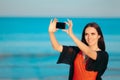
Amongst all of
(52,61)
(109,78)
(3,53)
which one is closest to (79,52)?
(109,78)

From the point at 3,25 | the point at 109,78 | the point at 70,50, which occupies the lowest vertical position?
the point at 109,78

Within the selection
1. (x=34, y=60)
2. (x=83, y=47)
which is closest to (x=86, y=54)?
(x=83, y=47)

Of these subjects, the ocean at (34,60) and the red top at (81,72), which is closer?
the red top at (81,72)

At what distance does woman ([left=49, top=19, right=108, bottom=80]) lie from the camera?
1616 mm

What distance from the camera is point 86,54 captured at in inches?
64.5

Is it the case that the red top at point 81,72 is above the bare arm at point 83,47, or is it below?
below

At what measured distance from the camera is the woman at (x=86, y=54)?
1.62 metres

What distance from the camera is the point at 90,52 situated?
1.62 m

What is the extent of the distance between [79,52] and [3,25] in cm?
900

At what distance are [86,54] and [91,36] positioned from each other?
9cm

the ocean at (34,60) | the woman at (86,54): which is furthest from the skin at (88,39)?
the ocean at (34,60)

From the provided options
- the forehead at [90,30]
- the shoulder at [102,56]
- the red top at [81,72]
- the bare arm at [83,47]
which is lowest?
the red top at [81,72]

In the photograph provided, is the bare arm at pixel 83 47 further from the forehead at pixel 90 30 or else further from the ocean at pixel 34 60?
the ocean at pixel 34 60

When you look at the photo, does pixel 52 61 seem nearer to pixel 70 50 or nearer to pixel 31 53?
pixel 31 53
